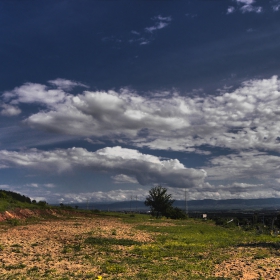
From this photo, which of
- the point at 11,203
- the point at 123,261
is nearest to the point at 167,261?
the point at 123,261

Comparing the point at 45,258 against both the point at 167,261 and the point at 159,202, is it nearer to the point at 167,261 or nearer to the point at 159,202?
the point at 167,261

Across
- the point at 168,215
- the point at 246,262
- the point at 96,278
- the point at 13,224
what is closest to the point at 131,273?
the point at 96,278

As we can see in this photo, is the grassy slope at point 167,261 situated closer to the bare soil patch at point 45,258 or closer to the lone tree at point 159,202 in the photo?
the bare soil patch at point 45,258

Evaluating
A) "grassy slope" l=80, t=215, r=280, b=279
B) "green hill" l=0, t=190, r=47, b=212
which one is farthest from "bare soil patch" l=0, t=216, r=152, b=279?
"green hill" l=0, t=190, r=47, b=212

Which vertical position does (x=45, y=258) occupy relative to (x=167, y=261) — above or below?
above

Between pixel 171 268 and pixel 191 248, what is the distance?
5.88 meters

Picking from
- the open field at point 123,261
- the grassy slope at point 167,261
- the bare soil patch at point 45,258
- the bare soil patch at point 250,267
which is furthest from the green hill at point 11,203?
the bare soil patch at point 250,267

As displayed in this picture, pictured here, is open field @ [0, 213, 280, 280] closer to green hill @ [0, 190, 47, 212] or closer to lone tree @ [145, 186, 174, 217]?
green hill @ [0, 190, 47, 212]

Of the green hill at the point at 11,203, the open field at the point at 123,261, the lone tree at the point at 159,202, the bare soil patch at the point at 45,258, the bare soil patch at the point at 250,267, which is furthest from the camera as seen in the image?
the lone tree at the point at 159,202

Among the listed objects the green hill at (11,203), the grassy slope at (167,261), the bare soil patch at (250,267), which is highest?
the green hill at (11,203)

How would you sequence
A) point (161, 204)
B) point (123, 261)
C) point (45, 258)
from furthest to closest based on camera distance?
point (161, 204) < point (45, 258) < point (123, 261)

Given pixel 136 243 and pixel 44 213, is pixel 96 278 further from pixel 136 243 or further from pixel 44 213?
pixel 44 213

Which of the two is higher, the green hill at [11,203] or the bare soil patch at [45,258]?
the green hill at [11,203]

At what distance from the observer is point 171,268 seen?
12125mm
